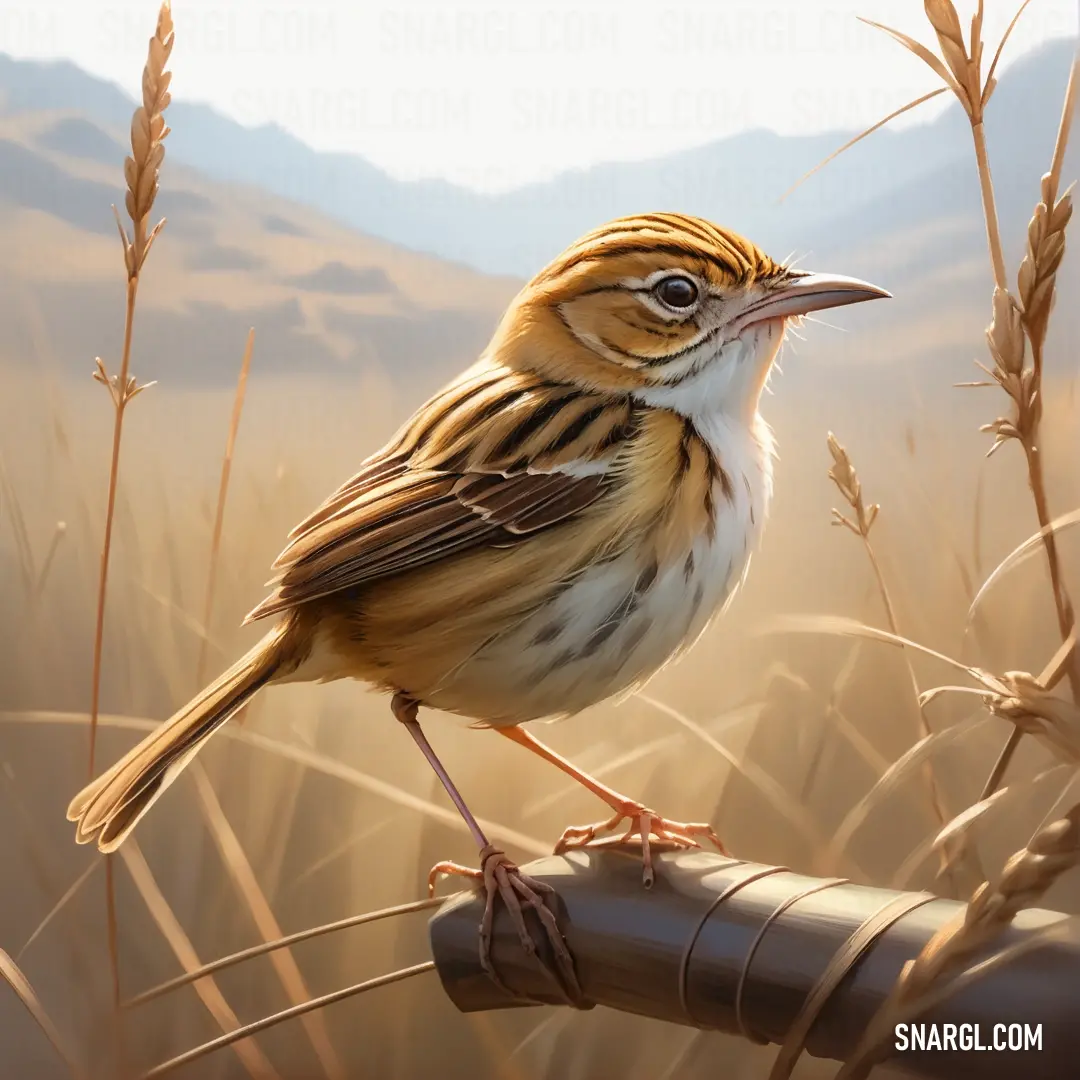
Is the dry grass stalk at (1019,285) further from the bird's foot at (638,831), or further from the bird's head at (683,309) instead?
the bird's foot at (638,831)

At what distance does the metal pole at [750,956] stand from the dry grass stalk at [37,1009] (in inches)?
32.1

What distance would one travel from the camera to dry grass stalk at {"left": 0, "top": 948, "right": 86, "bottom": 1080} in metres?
1.65

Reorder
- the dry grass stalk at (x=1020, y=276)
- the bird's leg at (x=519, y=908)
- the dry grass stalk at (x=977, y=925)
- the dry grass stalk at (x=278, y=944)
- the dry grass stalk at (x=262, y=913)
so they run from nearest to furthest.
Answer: the dry grass stalk at (x=977, y=925) < the dry grass stalk at (x=1020, y=276) < the bird's leg at (x=519, y=908) < the dry grass stalk at (x=278, y=944) < the dry grass stalk at (x=262, y=913)

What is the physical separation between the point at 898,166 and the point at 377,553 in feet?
3.44

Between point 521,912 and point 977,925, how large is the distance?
1.86 ft

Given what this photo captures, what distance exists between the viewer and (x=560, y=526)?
51.3 inches

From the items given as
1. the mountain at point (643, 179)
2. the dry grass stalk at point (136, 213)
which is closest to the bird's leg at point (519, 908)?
the dry grass stalk at point (136, 213)

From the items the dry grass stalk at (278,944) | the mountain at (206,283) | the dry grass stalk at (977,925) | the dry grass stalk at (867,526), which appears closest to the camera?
the dry grass stalk at (977,925)

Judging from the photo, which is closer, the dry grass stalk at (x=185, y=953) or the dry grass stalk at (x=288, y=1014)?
the dry grass stalk at (x=288, y=1014)

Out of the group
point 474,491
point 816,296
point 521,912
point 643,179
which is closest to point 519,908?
point 521,912

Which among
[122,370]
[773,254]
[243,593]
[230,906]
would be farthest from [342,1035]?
[773,254]

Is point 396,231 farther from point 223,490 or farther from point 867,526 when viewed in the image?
point 867,526

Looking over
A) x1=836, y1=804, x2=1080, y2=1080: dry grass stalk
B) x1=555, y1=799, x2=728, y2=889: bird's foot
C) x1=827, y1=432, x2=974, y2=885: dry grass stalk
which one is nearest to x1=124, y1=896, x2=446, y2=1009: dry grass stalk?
x1=555, y1=799, x2=728, y2=889: bird's foot

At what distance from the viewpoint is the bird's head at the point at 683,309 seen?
138 centimetres
